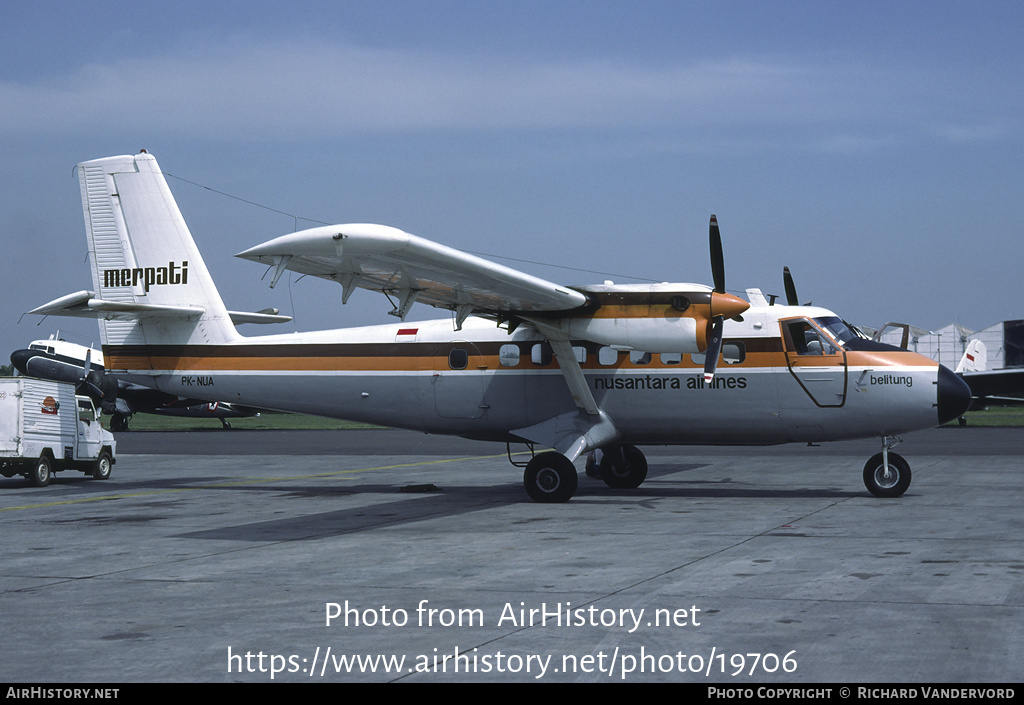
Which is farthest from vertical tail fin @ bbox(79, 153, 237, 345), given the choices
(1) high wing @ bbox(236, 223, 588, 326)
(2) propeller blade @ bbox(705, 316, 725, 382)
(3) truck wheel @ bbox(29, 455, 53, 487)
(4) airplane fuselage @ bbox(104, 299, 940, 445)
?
(2) propeller blade @ bbox(705, 316, 725, 382)

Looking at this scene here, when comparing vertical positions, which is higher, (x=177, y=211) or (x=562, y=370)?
(x=177, y=211)

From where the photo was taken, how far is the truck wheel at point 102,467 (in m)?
24.1

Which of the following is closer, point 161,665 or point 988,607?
point 161,665

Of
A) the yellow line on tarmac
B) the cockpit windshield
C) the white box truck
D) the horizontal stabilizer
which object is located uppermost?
the horizontal stabilizer

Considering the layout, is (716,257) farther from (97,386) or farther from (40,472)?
(97,386)

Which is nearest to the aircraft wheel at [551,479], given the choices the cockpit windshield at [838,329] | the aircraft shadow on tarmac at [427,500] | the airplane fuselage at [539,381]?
the aircraft shadow on tarmac at [427,500]

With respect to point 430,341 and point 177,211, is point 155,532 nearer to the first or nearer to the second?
point 430,341

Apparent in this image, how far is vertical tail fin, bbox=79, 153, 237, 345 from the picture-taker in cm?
2123

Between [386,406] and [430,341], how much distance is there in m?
1.64

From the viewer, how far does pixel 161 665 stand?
6.76m

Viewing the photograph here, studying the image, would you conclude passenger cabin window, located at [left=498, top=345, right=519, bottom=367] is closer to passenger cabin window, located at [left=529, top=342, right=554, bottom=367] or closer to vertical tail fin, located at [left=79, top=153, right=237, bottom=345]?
passenger cabin window, located at [left=529, top=342, right=554, bottom=367]
